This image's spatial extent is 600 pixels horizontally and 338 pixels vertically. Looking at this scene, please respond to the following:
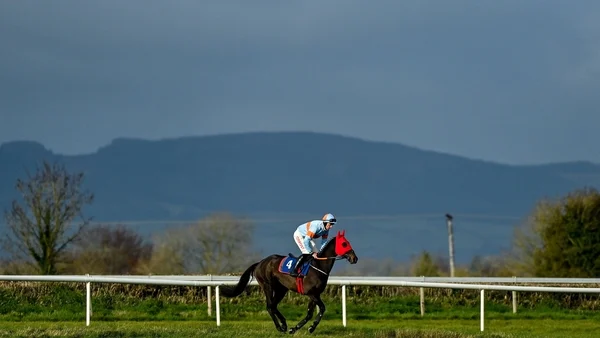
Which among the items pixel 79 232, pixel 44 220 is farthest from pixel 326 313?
pixel 79 232

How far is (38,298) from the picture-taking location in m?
23.7

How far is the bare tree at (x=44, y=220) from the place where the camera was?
36250 mm

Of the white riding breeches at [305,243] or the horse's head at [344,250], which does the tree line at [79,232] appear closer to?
the white riding breeches at [305,243]

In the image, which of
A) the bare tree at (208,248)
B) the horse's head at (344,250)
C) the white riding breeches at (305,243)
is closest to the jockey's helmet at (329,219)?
the horse's head at (344,250)

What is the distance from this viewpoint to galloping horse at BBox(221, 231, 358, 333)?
18.3m

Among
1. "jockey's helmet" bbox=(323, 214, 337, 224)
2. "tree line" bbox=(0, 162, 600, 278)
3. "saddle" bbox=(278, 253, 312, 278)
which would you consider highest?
"tree line" bbox=(0, 162, 600, 278)

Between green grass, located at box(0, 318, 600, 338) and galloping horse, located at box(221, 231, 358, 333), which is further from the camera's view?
galloping horse, located at box(221, 231, 358, 333)

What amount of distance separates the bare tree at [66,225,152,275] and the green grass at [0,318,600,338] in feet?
144

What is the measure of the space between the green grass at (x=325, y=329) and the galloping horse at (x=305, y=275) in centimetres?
38

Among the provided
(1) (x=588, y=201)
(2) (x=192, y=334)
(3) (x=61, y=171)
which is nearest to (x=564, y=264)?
(1) (x=588, y=201)

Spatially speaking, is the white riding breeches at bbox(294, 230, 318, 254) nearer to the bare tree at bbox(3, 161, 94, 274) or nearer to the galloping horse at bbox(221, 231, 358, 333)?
the galloping horse at bbox(221, 231, 358, 333)

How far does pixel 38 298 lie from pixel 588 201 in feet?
74.8

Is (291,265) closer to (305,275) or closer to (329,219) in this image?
(305,275)

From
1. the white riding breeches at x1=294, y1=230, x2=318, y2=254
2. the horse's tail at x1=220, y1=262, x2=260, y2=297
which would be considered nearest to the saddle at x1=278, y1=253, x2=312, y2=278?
the white riding breeches at x1=294, y1=230, x2=318, y2=254
